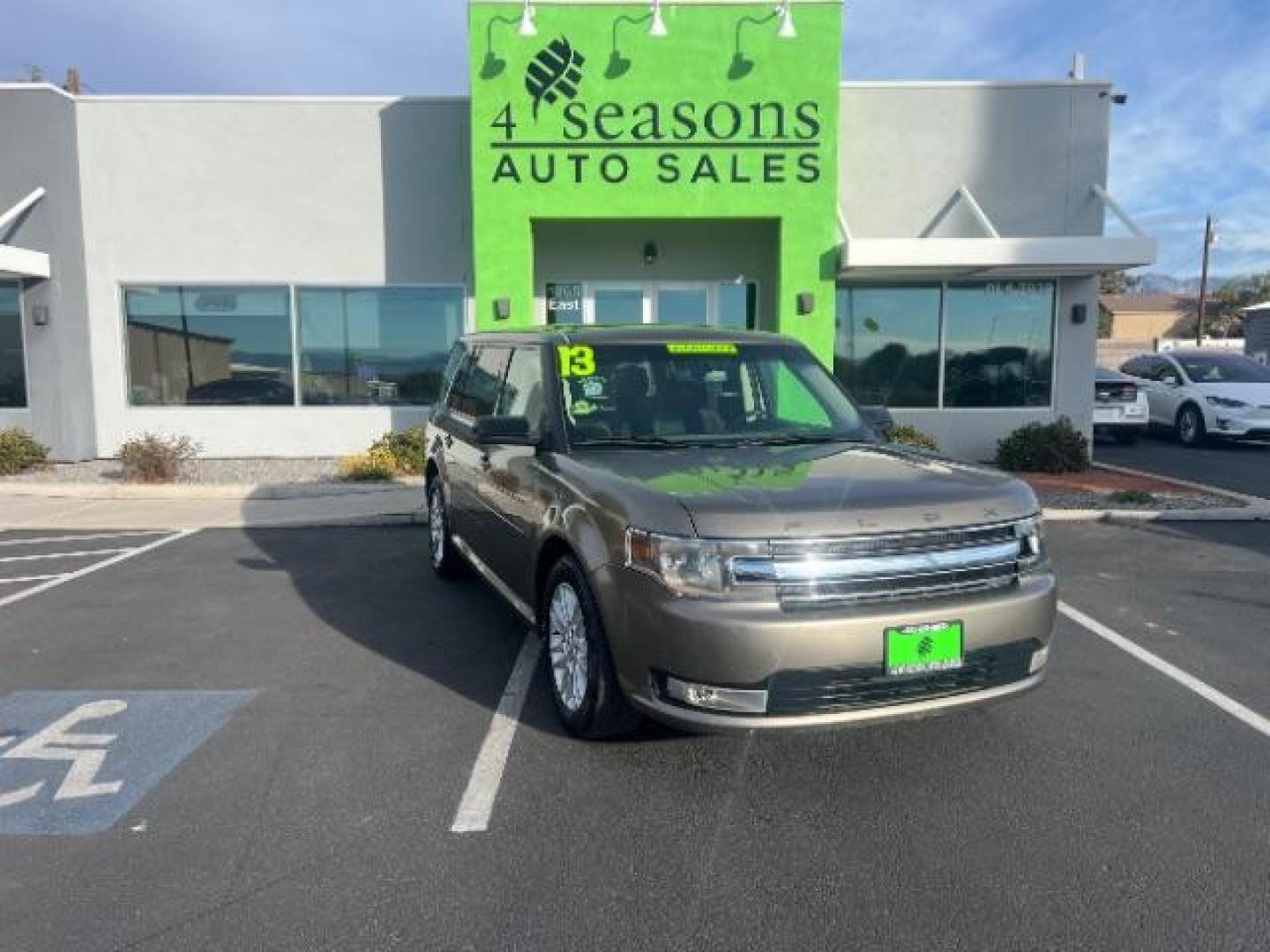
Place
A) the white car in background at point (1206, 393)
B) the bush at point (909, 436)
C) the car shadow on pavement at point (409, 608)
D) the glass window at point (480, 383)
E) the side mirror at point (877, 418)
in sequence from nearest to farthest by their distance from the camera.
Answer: the car shadow on pavement at point (409, 608) → the side mirror at point (877, 418) → the glass window at point (480, 383) → the bush at point (909, 436) → the white car in background at point (1206, 393)

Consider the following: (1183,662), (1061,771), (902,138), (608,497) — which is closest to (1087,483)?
(902,138)

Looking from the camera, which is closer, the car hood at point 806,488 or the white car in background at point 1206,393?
the car hood at point 806,488

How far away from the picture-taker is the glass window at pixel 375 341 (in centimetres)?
1338

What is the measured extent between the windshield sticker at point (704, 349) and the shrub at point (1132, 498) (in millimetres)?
6790

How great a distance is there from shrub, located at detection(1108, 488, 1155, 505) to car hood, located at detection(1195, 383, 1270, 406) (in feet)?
25.7

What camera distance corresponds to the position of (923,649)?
11.2 feet

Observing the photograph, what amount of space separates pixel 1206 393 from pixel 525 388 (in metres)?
15.8

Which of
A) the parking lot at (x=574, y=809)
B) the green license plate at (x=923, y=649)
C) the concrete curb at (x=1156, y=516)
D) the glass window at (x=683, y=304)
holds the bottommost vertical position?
the parking lot at (x=574, y=809)

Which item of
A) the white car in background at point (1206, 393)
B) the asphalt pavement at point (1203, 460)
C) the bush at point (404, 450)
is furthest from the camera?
the white car in background at point (1206, 393)

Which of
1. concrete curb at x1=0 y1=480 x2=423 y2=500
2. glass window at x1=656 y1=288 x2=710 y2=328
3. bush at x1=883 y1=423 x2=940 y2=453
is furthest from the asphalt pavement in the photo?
concrete curb at x1=0 y1=480 x2=423 y2=500

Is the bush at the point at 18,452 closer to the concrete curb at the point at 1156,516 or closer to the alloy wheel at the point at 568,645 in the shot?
the alloy wheel at the point at 568,645

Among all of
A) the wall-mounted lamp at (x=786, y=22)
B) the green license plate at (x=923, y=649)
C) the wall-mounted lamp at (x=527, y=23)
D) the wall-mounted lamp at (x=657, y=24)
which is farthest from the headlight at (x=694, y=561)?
the wall-mounted lamp at (x=786, y=22)

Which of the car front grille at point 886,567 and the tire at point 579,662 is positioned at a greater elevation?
the car front grille at point 886,567

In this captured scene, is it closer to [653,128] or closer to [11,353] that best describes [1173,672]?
[653,128]
